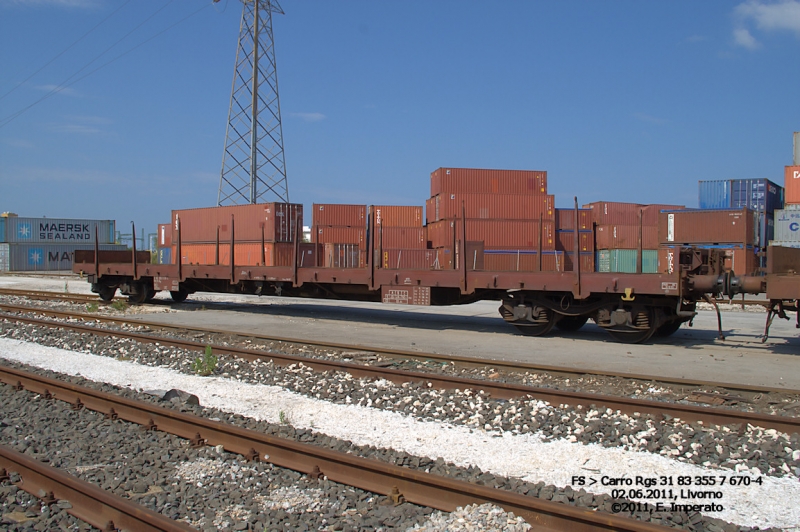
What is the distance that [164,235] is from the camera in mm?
22438

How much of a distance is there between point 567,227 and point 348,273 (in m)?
19.1

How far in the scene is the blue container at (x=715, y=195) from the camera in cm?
3609

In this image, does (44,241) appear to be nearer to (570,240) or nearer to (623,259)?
(570,240)

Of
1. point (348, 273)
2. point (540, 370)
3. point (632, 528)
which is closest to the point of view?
point (632, 528)

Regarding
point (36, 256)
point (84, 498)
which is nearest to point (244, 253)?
point (84, 498)

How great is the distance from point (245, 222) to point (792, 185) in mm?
26956

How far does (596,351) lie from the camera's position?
34.9 feet

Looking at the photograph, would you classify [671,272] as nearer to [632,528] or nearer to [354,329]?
[354,329]

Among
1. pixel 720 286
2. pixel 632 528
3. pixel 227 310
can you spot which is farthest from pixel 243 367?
pixel 227 310

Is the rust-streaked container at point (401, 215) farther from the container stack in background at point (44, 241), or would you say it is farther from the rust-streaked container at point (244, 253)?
the container stack in background at point (44, 241)

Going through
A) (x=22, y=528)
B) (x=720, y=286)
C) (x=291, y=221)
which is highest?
(x=291, y=221)

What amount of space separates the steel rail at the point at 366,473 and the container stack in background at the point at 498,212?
17.7 meters

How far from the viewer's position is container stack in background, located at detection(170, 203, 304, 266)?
18078 mm

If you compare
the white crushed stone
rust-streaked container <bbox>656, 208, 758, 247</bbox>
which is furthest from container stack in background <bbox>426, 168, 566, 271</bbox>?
the white crushed stone
